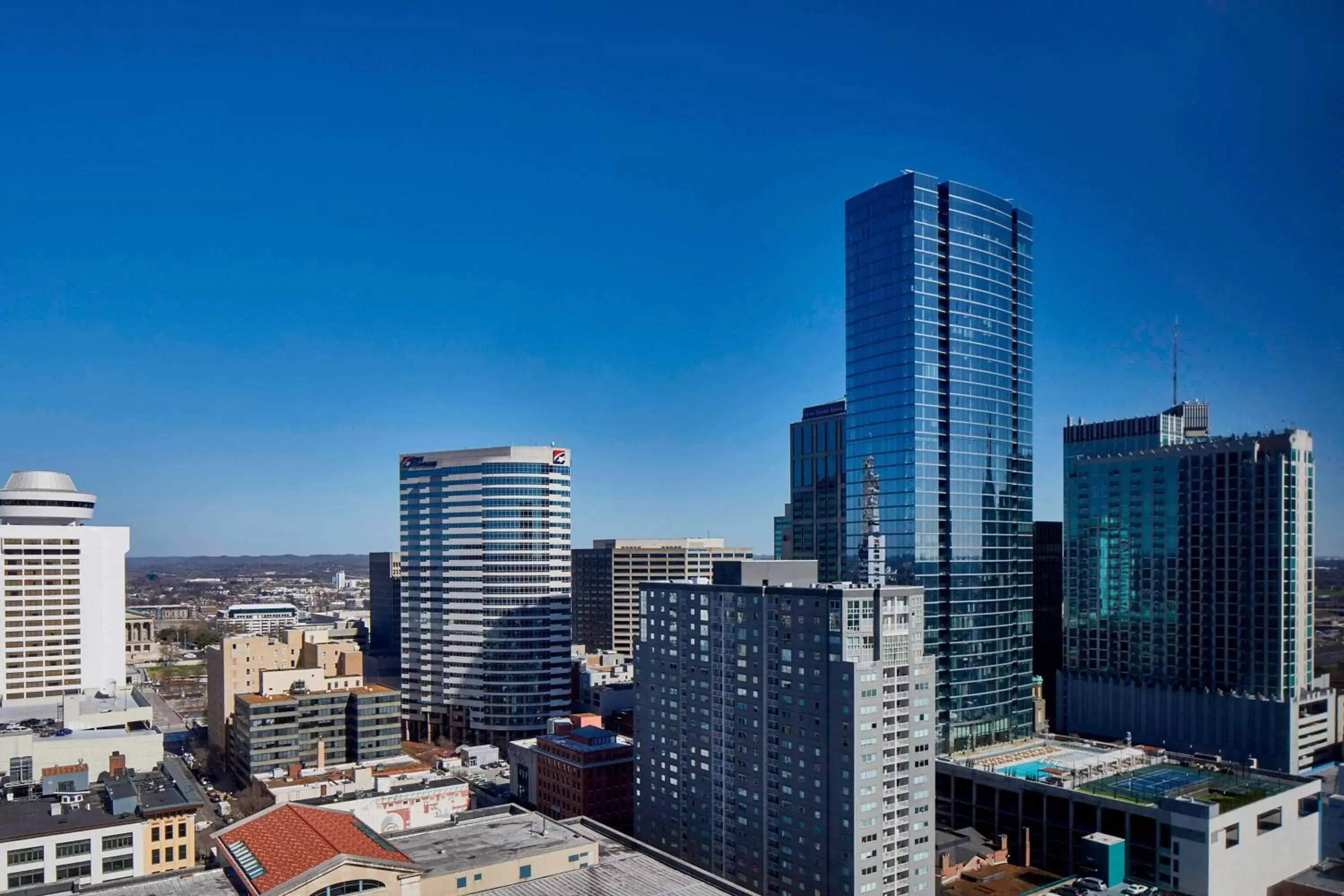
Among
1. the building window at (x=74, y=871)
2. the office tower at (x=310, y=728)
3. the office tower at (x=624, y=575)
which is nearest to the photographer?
the building window at (x=74, y=871)

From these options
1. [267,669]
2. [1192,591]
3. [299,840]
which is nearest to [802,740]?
Result: [299,840]

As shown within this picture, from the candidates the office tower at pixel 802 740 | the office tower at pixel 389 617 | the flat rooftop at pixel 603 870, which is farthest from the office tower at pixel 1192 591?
the office tower at pixel 389 617

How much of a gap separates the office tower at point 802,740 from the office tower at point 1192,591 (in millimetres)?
51435

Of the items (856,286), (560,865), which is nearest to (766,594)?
(560,865)

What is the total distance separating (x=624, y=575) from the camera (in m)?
176

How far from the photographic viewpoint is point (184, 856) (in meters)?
61.4

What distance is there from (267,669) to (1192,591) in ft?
335

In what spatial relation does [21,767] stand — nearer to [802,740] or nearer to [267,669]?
[267,669]

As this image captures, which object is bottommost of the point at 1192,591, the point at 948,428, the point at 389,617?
the point at 389,617

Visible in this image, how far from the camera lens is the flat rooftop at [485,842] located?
54.1 m

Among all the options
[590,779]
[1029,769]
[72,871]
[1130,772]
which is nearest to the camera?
[72,871]

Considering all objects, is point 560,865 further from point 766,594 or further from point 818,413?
point 818,413

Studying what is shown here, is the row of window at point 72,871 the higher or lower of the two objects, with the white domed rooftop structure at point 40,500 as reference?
lower

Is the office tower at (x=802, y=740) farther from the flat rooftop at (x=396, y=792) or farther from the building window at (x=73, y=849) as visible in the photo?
the building window at (x=73, y=849)
